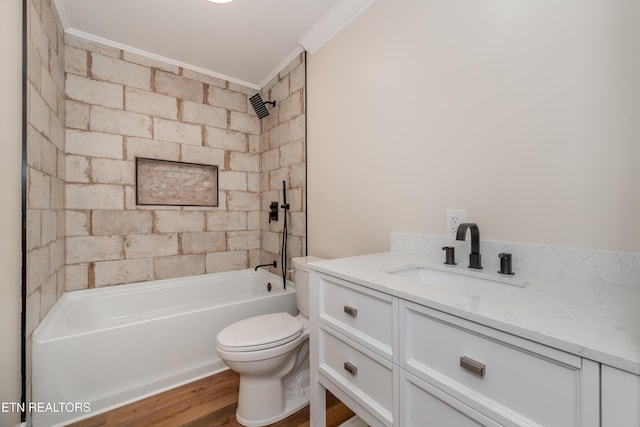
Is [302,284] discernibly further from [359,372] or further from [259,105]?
A: [259,105]

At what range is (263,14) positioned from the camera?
196 centimetres

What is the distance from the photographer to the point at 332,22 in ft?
6.48

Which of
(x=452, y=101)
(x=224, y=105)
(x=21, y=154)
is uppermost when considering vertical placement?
(x=224, y=105)

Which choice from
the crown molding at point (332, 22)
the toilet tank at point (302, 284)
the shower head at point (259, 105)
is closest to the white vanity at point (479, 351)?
the toilet tank at point (302, 284)

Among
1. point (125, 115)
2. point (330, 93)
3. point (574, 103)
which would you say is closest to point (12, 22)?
point (125, 115)

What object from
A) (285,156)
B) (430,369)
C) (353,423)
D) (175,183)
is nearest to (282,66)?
(285,156)

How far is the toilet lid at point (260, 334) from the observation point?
4.77ft

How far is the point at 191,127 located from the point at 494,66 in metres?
2.55

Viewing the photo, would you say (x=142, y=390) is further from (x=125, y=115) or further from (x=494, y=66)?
(x=494, y=66)

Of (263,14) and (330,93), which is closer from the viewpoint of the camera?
(263,14)

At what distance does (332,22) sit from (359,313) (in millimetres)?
2004

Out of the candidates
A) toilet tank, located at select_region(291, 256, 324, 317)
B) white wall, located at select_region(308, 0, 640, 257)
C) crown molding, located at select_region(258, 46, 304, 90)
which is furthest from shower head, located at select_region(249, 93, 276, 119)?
toilet tank, located at select_region(291, 256, 324, 317)

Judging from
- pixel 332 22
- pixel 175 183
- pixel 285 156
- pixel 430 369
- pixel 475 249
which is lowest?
pixel 430 369

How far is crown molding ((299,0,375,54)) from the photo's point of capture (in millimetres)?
1804
